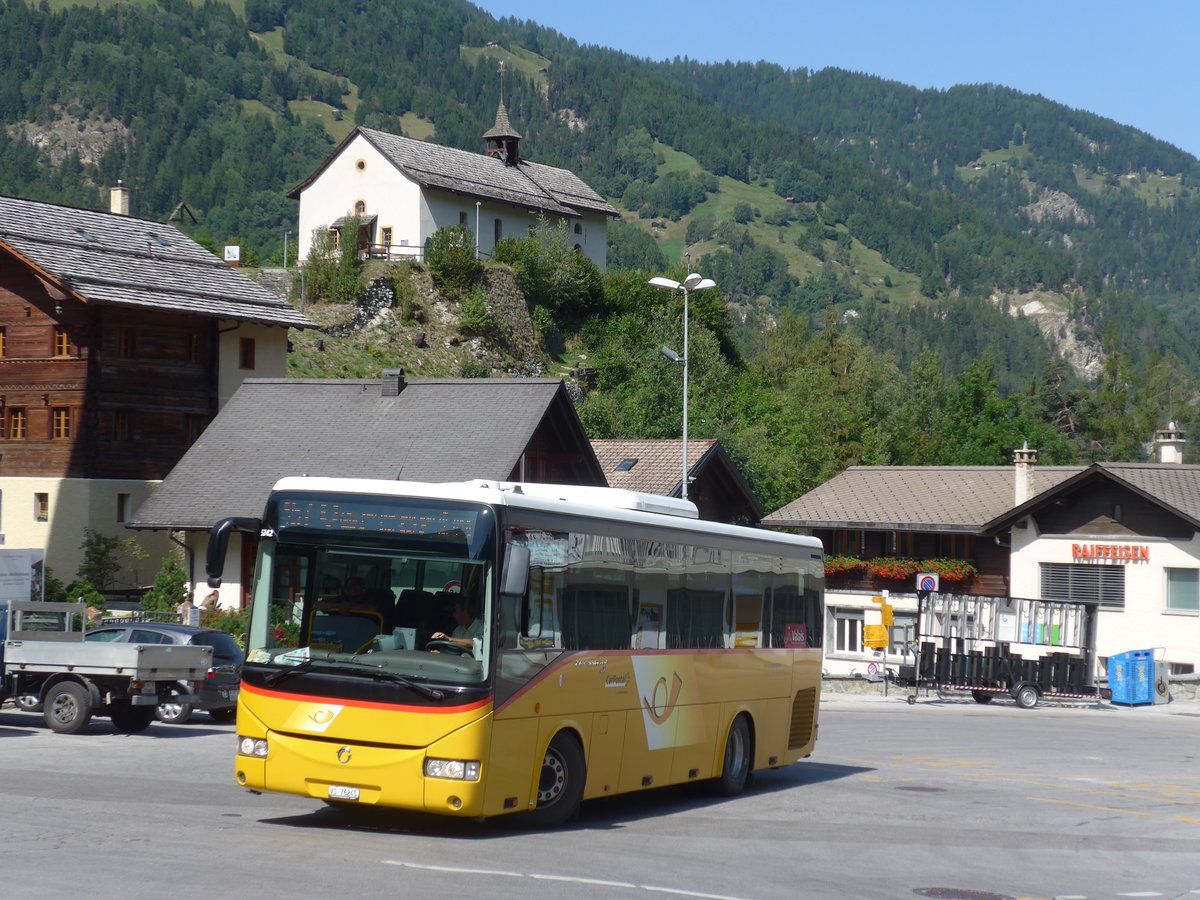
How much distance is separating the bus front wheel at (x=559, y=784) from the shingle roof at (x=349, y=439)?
25813 millimetres

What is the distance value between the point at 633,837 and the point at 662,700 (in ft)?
6.72

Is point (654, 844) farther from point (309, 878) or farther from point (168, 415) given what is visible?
point (168, 415)

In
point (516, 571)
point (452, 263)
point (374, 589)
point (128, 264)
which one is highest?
point (452, 263)

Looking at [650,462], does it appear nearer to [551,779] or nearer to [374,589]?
[551,779]

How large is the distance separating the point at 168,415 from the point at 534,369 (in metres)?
33.3

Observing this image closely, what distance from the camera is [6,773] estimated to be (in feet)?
55.0

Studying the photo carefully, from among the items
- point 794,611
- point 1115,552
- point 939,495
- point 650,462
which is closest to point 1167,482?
point 1115,552

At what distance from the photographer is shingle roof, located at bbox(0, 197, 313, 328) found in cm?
4847

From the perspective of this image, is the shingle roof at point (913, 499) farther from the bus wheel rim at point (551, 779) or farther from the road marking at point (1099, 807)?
the bus wheel rim at point (551, 779)

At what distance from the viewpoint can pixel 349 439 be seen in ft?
141

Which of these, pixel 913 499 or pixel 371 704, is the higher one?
pixel 913 499

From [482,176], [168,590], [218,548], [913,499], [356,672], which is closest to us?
[218,548]

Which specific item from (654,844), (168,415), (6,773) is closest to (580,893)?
(654,844)

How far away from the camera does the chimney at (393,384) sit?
146 ft
